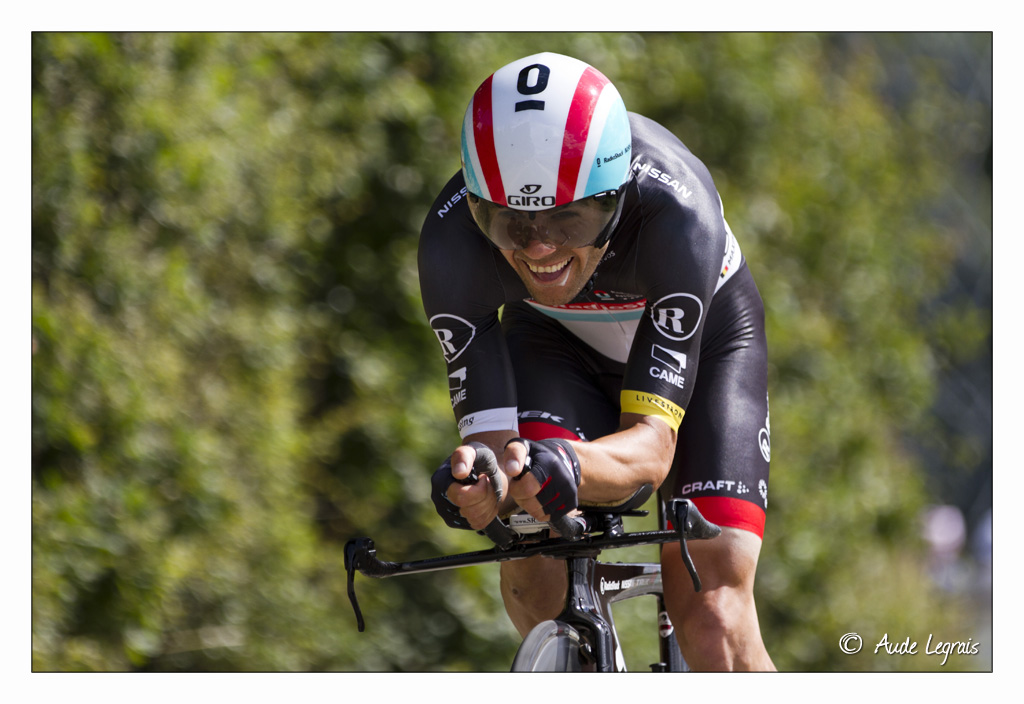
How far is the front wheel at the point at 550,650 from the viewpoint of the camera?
3.64m

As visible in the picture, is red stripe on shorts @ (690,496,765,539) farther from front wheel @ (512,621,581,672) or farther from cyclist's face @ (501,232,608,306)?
cyclist's face @ (501,232,608,306)

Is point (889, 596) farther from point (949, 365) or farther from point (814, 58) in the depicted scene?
point (814, 58)

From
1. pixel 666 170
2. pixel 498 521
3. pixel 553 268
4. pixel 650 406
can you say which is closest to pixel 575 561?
pixel 498 521

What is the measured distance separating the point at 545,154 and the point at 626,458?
934 millimetres

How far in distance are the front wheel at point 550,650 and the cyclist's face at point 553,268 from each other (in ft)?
3.38

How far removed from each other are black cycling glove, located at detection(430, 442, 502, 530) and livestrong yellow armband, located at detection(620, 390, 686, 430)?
0.67 meters

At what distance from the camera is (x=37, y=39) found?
7625mm

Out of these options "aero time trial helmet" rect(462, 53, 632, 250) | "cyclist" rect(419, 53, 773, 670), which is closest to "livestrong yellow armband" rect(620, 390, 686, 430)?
"cyclist" rect(419, 53, 773, 670)

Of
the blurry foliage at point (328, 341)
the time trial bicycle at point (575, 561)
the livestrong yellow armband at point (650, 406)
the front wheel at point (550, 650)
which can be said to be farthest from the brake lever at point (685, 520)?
the blurry foliage at point (328, 341)

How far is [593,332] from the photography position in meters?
4.58

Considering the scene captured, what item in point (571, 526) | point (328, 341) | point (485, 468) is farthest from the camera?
point (328, 341)

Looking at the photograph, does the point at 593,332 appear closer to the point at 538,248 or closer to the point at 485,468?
the point at 538,248

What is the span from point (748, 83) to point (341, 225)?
5.07 metres

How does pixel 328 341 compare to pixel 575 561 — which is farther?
pixel 328 341
